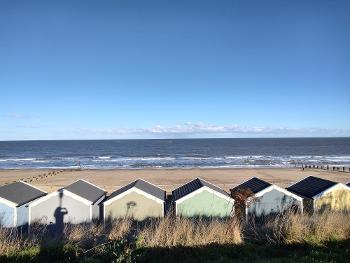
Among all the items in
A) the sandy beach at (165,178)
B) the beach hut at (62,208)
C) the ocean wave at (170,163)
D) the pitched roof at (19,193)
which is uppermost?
the pitched roof at (19,193)

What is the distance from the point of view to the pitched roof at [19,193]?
16.3 meters

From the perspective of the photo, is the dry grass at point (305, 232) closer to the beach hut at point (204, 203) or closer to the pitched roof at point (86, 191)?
the beach hut at point (204, 203)

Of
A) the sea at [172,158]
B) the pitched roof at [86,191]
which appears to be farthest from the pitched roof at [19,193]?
the sea at [172,158]

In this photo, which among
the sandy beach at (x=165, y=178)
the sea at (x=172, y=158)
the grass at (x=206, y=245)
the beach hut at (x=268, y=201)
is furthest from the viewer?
the sea at (x=172, y=158)

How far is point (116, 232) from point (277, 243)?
3.82 m

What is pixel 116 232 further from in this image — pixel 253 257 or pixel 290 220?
pixel 290 220

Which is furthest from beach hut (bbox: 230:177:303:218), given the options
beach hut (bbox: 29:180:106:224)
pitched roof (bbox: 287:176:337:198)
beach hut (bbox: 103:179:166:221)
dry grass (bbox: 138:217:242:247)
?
dry grass (bbox: 138:217:242:247)

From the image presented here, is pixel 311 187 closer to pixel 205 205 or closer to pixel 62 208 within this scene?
pixel 205 205

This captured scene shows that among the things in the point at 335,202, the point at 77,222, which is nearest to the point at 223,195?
the point at 335,202

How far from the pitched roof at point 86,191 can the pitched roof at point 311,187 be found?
9549 millimetres

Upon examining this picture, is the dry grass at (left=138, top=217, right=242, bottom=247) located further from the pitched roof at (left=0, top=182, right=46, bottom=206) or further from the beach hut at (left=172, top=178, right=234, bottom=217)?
the pitched roof at (left=0, top=182, right=46, bottom=206)

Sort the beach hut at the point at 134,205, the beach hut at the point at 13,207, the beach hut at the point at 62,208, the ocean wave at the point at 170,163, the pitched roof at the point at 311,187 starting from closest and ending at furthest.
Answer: the beach hut at the point at 13,207 < the beach hut at the point at 62,208 < the pitched roof at the point at 311,187 < the beach hut at the point at 134,205 < the ocean wave at the point at 170,163

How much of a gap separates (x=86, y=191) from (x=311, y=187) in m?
10.6

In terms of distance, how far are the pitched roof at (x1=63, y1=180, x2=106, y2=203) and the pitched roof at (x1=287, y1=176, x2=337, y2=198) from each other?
Answer: 9549 mm
